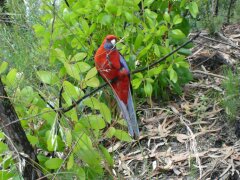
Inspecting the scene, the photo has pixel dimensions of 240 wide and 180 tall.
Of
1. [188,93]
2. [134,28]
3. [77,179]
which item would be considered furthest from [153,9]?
[77,179]

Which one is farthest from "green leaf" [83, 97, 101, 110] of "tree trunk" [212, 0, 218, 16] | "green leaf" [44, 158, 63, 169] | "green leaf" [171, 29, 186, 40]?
"tree trunk" [212, 0, 218, 16]

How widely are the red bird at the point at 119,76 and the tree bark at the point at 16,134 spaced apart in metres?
0.68

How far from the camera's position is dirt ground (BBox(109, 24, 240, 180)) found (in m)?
2.31

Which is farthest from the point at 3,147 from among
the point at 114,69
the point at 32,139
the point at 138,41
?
the point at 138,41

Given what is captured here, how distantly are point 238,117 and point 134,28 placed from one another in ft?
2.53

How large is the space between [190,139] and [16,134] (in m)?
1.13

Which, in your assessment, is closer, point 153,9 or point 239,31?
point 153,9

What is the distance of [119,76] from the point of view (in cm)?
239

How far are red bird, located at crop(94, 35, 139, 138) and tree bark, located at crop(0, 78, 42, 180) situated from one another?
2.22 ft

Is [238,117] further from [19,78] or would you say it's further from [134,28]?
[19,78]

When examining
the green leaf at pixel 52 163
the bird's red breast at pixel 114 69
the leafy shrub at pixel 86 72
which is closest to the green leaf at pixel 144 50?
the leafy shrub at pixel 86 72

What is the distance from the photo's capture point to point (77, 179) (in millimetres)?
1912

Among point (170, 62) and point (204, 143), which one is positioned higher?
point (170, 62)

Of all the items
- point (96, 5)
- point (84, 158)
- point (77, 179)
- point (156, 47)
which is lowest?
point (77, 179)
